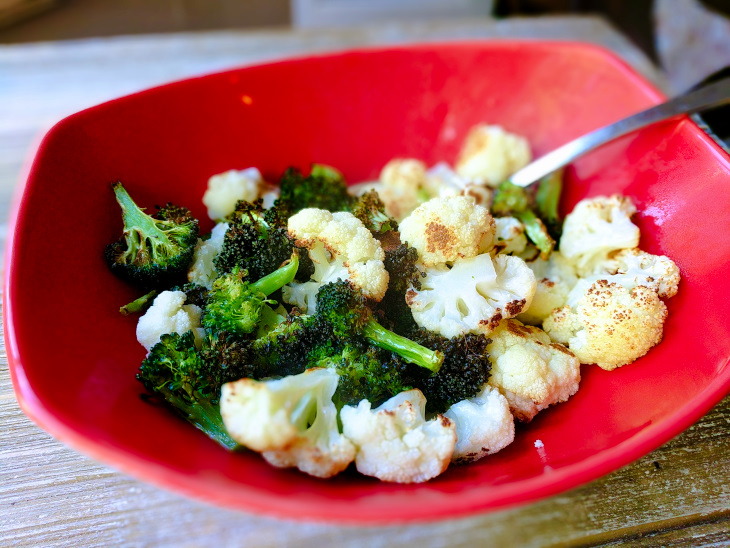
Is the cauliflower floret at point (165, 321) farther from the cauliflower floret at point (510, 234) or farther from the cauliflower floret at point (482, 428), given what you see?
the cauliflower floret at point (510, 234)

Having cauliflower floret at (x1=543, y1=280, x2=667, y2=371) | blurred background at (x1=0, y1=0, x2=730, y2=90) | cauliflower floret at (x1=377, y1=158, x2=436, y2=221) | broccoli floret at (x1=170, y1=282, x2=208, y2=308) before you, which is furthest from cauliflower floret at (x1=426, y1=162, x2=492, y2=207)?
blurred background at (x1=0, y1=0, x2=730, y2=90)

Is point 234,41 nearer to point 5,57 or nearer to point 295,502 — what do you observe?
point 5,57

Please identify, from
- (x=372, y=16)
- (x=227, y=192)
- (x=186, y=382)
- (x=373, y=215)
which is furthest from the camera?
(x=372, y=16)

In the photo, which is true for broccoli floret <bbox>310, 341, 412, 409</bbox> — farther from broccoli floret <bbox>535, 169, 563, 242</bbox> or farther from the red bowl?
broccoli floret <bbox>535, 169, 563, 242</bbox>

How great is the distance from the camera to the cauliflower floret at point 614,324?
1077 millimetres

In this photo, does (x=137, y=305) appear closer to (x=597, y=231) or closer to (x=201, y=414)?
(x=201, y=414)

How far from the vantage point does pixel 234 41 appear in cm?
231

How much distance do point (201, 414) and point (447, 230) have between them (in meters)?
0.59

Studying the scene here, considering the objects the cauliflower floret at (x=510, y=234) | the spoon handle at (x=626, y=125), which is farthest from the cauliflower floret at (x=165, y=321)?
the spoon handle at (x=626, y=125)

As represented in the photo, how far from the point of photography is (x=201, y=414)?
1.01 m

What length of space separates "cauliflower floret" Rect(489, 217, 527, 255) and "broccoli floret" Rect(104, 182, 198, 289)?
697 mm

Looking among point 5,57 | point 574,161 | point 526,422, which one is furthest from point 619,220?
point 5,57

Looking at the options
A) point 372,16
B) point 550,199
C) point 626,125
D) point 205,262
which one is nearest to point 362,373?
point 205,262

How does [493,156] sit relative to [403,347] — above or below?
above
